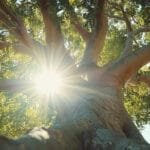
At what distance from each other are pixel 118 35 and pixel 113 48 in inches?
21.3

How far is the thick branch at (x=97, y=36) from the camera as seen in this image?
8.74 m

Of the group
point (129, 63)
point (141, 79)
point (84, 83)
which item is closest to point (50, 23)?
point (84, 83)

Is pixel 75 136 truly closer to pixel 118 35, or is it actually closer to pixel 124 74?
pixel 124 74

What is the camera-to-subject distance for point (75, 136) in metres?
5.26

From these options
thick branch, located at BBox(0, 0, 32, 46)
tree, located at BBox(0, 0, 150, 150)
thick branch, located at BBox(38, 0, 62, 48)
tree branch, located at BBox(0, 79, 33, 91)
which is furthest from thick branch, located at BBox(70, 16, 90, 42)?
tree branch, located at BBox(0, 79, 33, 91)

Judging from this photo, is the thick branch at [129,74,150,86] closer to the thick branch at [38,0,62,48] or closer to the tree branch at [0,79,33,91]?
the thick branch at [38,0,62,48]

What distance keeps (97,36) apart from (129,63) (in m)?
1.41

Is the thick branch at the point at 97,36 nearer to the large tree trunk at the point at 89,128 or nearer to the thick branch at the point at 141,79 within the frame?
the large tree trunk at the point at 89,128

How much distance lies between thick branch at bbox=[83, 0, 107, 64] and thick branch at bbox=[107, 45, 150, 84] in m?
1.04

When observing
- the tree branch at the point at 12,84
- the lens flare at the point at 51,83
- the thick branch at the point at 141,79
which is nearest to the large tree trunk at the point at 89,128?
the lens flare at the point at 51,83

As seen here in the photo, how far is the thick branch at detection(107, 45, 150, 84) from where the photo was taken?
316 inches

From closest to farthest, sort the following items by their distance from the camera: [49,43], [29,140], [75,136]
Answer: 1. [29,140]
2. [75,136]
3. [49,43]

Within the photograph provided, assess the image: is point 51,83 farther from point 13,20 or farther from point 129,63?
point 129,63

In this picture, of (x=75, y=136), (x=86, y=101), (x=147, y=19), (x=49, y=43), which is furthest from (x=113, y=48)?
(x=75, y=136)
